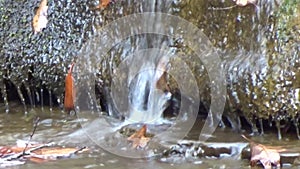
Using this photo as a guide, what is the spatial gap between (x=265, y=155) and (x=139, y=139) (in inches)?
26.8

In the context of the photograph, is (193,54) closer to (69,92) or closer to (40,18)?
(69,92)

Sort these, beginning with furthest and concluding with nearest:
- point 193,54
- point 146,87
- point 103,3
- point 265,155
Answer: point 103,3 → point 146,87 → point 193,54 → point 265,155

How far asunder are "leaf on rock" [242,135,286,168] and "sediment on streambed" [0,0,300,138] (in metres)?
0.33

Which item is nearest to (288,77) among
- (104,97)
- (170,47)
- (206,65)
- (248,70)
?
(248,70)

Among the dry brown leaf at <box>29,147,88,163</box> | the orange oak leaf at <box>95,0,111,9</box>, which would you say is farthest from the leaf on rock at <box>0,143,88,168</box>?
the orange oak leaf at <box>95,0,111,9</box>

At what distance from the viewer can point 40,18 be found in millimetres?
4555

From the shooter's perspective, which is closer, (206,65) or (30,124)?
(206,65)

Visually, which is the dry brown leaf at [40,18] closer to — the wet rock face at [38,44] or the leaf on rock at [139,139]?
the wet rock face at [38,44]

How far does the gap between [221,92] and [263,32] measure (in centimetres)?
39

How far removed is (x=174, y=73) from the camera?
3.96 meters

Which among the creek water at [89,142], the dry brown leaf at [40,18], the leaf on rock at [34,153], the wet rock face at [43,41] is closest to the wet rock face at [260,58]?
the creek water at [89,142]

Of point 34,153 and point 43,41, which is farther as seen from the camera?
point 43,41

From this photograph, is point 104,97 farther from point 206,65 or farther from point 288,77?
point 288,77

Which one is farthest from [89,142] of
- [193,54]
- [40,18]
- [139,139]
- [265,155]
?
[40,18]
